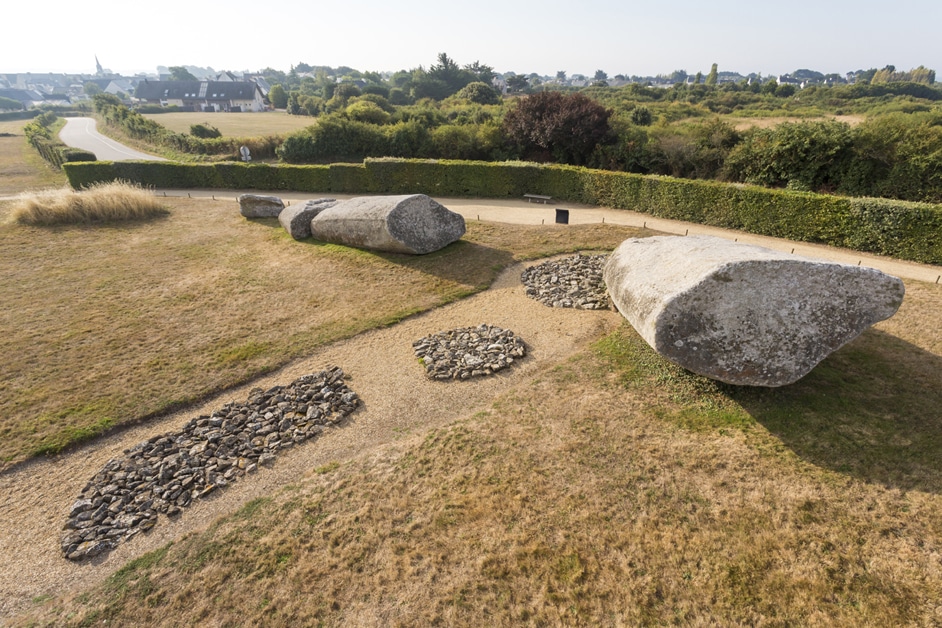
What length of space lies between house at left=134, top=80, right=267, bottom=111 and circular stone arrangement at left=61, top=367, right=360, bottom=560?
112 meters

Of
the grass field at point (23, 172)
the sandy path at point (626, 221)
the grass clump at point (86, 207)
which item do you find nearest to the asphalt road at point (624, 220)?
the sandy path at point (626, 221)

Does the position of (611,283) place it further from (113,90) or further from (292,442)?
(113,90)

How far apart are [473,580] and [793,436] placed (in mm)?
6789

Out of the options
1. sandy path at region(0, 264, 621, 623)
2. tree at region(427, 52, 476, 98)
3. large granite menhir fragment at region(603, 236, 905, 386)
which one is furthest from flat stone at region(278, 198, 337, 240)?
tree at region(427, 52, 476, 98)

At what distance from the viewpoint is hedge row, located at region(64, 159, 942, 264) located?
55.6ft

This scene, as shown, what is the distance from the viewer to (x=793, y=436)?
8.55 metres

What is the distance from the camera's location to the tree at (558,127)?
30406mm

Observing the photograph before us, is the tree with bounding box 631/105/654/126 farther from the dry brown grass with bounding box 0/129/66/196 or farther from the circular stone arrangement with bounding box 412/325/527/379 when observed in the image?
the dry brown grass with bounding box 0/129/66/196

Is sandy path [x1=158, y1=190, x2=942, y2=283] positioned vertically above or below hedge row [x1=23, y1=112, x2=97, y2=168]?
below

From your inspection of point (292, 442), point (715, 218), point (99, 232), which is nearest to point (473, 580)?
point (292, 442)

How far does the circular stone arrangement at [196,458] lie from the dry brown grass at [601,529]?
3.53ft

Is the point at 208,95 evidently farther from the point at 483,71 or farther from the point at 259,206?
the point at 259,206

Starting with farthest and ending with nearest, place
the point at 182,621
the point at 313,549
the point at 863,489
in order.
Answer: the point at 863,489 < the point at 313,549 < the point at 182,621

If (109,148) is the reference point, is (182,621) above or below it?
below
